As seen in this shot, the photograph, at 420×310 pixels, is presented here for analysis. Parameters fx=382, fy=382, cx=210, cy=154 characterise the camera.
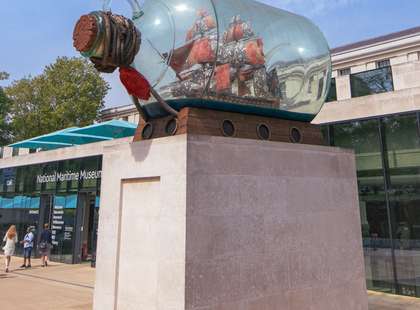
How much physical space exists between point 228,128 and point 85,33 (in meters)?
1.91

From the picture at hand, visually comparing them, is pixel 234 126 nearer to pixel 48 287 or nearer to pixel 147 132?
pixel 147 132

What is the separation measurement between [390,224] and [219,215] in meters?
8.76

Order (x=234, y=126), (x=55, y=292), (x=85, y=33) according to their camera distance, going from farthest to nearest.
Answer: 1. (x=55, y=292)
2. (x=234, y=126)
3. (x=85, y=33)

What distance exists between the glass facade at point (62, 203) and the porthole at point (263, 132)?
13.1m

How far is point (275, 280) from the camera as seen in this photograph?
4.45 meters

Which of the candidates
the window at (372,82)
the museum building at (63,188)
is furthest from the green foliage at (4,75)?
the window at (372,82)

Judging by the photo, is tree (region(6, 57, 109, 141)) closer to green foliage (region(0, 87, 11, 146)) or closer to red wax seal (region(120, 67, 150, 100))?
green foliage (region(0, 87, 11, 146))

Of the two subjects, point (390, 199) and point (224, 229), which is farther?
point (390, 199)

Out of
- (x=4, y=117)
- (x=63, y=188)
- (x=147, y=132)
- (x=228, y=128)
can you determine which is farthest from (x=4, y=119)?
(x=228, y=128)

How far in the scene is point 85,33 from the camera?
3.88 m

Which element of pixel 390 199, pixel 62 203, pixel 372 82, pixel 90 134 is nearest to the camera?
pixel 390 199

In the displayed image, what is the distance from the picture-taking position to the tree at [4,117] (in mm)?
35344

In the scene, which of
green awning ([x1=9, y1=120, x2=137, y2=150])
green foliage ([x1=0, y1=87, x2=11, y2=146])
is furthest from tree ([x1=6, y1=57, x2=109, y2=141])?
green awning ([x1=9, y1=120, x2=137, y2=150])

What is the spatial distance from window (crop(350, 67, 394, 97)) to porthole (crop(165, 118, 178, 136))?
363 inches
